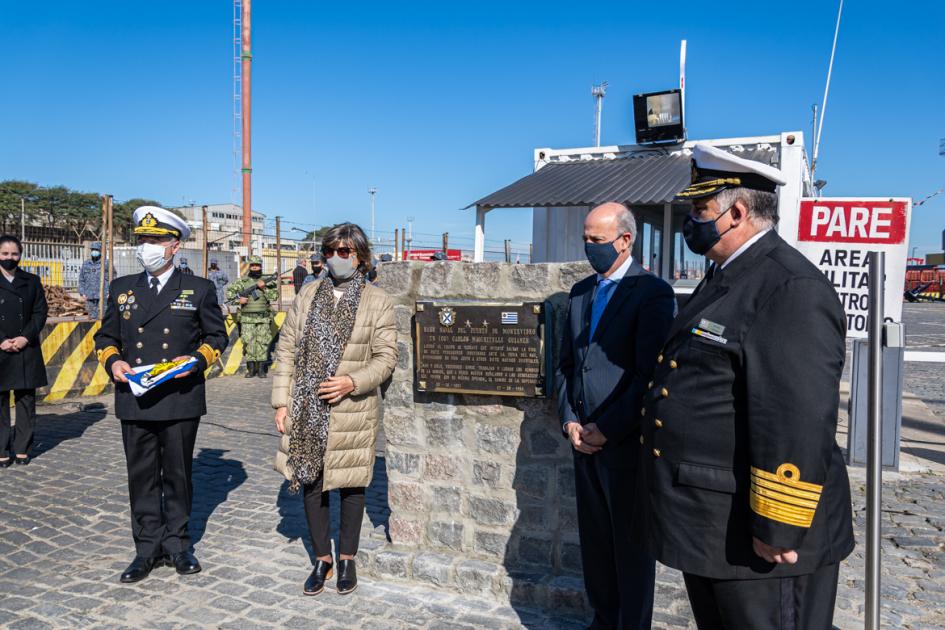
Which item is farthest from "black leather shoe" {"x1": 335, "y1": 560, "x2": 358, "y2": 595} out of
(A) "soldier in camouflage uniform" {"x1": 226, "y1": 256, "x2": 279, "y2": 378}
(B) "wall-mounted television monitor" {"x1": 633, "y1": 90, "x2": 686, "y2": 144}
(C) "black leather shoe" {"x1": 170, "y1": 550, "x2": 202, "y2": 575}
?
(B) "wall-mounted television monitor" {"x1": 633, "y1": 90, "x2": 686, "y2": 144}

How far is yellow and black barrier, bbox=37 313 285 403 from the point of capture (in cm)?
981

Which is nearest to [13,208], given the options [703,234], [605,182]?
[605,182]

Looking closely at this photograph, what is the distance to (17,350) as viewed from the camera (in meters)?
6.63

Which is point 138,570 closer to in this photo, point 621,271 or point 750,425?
point 621,271

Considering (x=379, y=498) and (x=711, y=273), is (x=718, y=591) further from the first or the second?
(x=379, y=498)

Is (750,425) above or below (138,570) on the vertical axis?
above

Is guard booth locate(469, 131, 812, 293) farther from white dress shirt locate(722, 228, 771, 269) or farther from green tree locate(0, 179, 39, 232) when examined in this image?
green tree locate(0, 179, 39, 232)

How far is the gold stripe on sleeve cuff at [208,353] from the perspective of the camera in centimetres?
437

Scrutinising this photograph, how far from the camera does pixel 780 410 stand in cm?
200

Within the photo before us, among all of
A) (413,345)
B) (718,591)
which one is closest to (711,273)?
(718,591)

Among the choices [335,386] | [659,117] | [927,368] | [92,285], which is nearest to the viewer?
[335,386]

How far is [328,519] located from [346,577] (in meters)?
0.35

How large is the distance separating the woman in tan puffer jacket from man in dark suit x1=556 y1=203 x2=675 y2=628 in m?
1.18

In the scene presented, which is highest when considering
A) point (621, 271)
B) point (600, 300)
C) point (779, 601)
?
point (621, 271)
